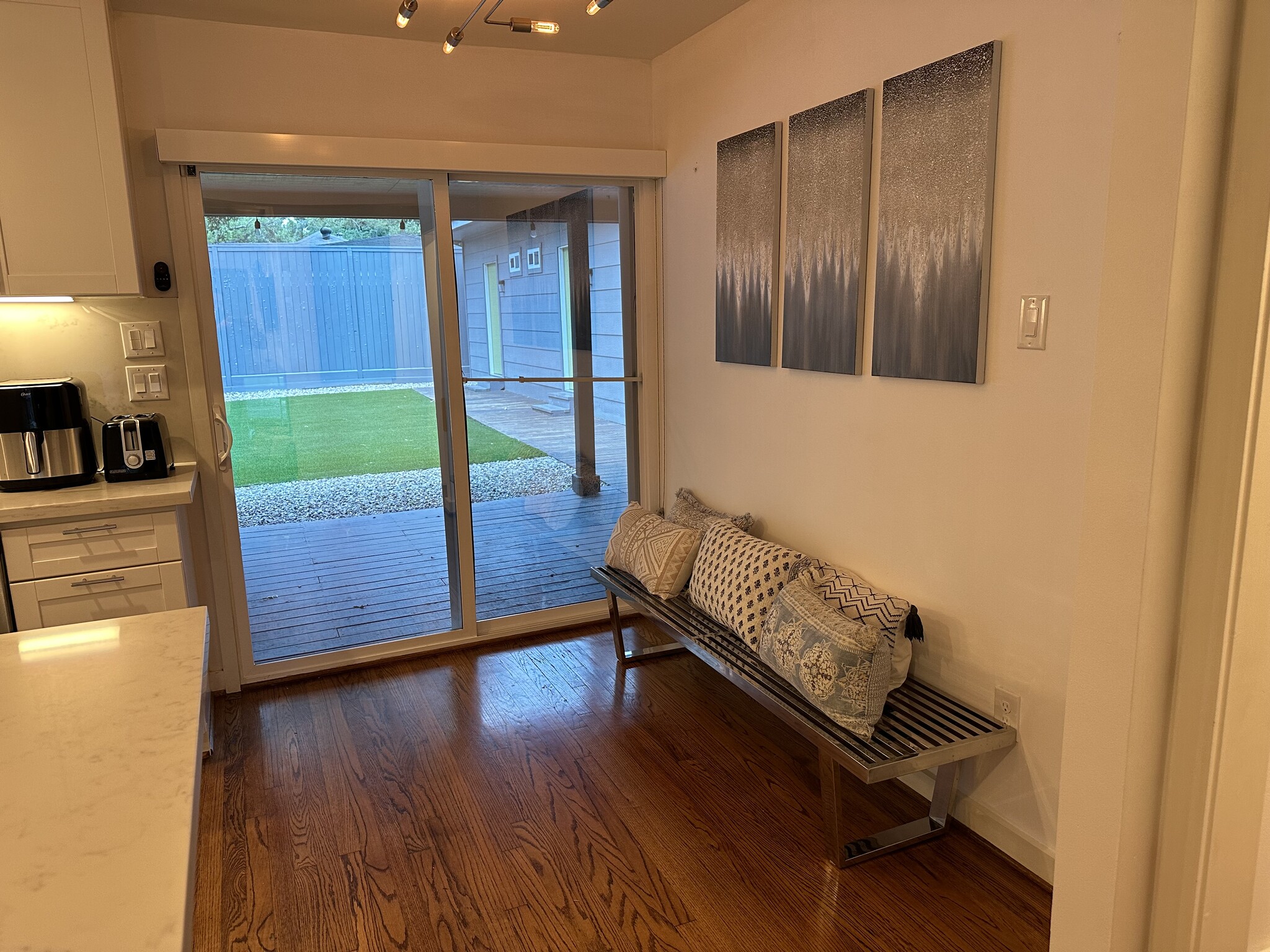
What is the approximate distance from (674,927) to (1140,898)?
1.06 meters

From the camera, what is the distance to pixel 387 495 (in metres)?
3.87

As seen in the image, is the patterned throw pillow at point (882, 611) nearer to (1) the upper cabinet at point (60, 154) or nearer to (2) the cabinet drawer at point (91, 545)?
(2) the cabinet drawer at point (91, 545)

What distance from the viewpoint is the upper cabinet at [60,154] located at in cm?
272

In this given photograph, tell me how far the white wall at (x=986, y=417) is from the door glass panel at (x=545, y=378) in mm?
820

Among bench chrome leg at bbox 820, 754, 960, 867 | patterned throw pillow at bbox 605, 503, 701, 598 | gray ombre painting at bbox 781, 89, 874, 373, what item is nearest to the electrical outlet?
bench chrome leg at bbox 820, 754, 960, 867

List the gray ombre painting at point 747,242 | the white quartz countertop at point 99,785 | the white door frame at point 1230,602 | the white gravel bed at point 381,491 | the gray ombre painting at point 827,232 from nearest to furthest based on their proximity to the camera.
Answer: the white quartz countertop at point 99,785
the white door frame at point 1230,602
the gray ombre painting at point 827,232
the gray ombre painting at point 747,242
the white gravel bed at point 381,491

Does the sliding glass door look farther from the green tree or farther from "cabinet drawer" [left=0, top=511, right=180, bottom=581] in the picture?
"cabinet drawer" [left=0, top=511, right=180, bottom=581]

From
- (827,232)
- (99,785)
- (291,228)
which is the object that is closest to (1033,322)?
(827,232)

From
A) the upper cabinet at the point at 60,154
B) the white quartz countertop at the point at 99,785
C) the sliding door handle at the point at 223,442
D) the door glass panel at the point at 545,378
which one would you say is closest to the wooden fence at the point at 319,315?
the sliding door handle at the point at 223,442

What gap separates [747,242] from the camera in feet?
10.8

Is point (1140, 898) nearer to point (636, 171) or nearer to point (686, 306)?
point (686, 306)

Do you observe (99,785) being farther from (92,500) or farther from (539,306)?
(539,306)

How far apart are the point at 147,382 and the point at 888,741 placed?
112 inches

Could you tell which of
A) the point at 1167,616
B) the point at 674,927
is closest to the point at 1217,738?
the point at 1167,616
